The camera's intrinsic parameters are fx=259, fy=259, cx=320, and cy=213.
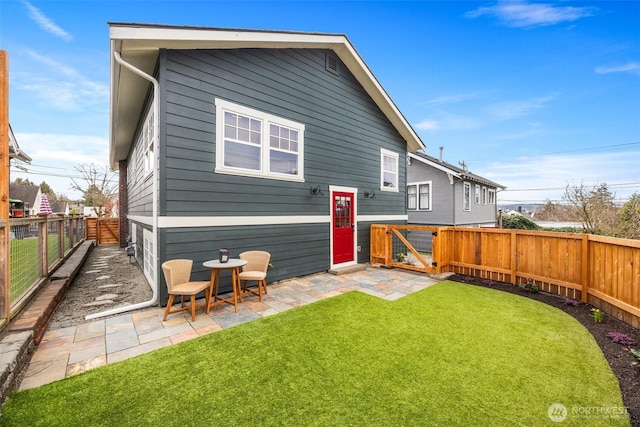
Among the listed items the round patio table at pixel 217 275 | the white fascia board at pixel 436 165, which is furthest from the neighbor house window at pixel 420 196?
the round patio table at pixel 217 275

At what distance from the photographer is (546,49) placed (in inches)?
476

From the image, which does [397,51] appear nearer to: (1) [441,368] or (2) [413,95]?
(2) [413,95]

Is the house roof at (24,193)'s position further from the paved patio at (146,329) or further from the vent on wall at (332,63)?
the vent on wall at (332,63)

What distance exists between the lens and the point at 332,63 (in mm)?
7305

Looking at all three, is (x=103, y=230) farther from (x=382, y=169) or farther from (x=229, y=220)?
(x=382, y=169)

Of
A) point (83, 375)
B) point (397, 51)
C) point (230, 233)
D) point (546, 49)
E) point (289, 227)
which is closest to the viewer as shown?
point (83, 375)

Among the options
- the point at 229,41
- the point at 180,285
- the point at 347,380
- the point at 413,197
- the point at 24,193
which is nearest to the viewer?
the point at 347,380

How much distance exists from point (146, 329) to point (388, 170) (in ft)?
26.4

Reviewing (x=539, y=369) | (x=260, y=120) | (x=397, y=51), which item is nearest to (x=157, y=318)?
(x=260, y=120)

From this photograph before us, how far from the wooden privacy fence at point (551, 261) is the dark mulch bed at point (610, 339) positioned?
187mm

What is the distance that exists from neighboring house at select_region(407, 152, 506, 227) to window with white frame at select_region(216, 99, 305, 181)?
8932 mm

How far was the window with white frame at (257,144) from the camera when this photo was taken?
5027mm

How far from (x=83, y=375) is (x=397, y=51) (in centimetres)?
1714

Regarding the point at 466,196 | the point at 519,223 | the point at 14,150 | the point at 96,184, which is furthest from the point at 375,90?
the point at 96,184
